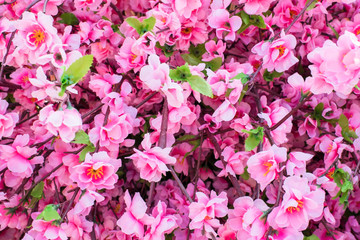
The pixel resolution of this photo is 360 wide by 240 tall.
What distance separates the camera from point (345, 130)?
730 millimetres

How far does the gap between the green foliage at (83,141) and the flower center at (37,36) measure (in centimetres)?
15

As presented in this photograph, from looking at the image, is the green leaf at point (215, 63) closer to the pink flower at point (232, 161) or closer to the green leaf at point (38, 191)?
the pink flower at point (232, 161)

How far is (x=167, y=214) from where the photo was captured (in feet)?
2.33

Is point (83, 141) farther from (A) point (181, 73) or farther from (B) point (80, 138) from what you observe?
(A) point (181, 73)

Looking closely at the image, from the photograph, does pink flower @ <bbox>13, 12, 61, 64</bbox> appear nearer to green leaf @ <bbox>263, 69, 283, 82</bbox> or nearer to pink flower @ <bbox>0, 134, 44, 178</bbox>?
pink flower @ <bbox>0, 134, 44, 178</bbox>

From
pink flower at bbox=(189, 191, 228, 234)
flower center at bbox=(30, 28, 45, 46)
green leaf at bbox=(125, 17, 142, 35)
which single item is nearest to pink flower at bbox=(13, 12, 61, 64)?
flower center at bbox=(30, 28, 45, 46)

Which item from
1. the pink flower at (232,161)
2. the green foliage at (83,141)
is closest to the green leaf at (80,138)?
the green foliage at (83,141)

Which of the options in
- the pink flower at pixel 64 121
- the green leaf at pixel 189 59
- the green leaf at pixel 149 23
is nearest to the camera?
the pink flower at pixel 64 121

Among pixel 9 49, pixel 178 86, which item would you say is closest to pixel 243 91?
pixel 178 86

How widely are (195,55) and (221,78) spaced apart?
0.18 meters

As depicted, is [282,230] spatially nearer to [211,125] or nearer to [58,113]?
[211,125]

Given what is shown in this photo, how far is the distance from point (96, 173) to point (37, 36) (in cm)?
23

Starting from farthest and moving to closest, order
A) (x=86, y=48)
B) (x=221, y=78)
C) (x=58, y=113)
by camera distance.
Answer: (x=86, y=48) < (x=221, y=78) < (x=58, y=113)

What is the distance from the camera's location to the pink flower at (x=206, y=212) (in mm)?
643
